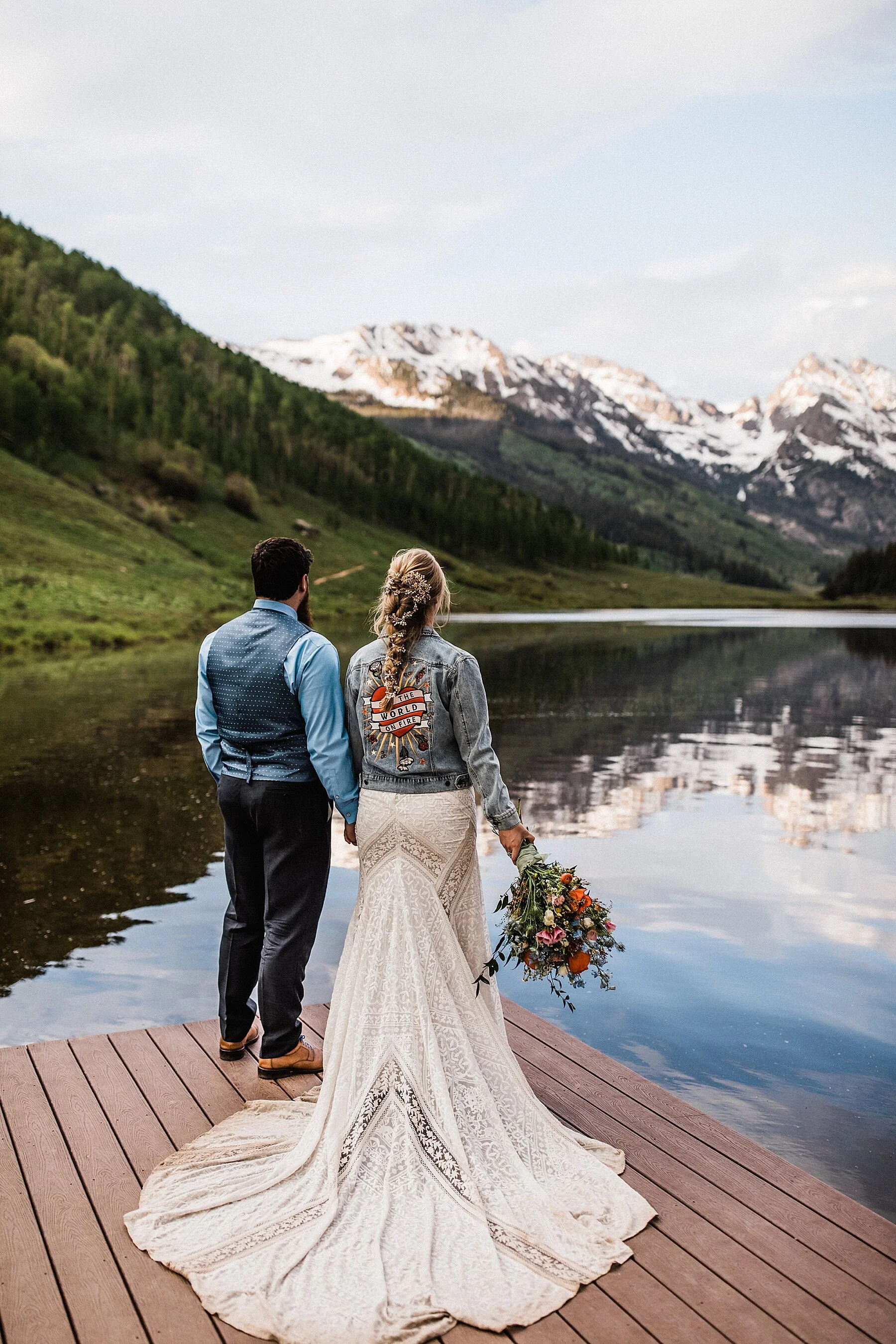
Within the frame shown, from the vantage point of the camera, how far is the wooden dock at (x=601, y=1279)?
4.22m

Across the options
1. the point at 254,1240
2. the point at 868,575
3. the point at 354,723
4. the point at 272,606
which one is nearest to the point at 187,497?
the point at 272,606

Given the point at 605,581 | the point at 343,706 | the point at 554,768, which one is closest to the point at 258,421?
the point at 605,581

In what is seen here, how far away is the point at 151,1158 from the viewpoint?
5605 millimetres

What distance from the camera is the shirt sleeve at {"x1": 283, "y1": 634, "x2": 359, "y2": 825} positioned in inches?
231

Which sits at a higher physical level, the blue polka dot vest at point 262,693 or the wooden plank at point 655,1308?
the blue polka dot vest at point 262,693

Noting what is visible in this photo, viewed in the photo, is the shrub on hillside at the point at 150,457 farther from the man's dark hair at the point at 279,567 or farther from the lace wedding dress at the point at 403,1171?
the lace wedding dress at the point at 403,1171

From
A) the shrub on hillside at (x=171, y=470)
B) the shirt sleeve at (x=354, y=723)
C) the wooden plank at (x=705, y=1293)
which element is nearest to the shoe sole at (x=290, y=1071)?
the shirt sleeve at (x=354, y=723)

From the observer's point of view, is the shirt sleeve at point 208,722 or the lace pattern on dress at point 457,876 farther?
the shirt sleeve at point 208,722

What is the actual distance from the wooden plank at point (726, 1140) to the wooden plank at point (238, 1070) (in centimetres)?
190

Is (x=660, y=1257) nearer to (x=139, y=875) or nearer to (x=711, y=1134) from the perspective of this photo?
(x=711, y=1134)

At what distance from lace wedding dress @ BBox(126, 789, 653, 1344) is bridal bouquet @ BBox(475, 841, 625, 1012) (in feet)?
0.80

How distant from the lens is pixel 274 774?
6383 mm

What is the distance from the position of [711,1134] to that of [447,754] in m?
2.62

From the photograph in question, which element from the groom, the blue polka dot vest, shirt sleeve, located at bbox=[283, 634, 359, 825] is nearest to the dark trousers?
the groom
